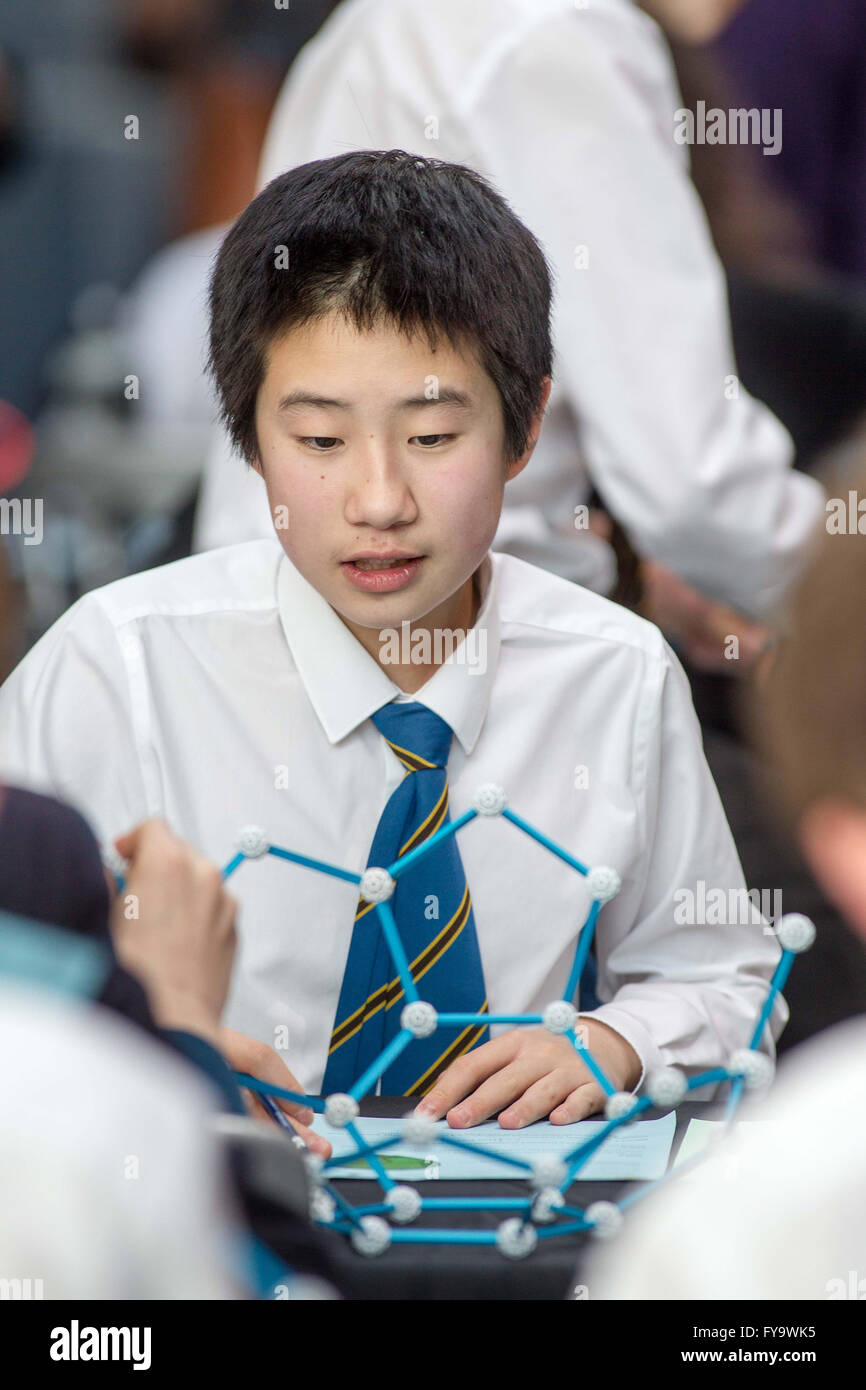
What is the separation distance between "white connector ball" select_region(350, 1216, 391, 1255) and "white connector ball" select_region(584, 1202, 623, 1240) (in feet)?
0.37

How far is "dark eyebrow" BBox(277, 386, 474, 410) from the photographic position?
1.19m

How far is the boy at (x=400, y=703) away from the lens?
1.20 meters

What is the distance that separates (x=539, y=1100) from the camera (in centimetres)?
112

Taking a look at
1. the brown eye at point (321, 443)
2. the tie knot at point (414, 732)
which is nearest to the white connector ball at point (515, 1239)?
the tie knot at point (414, 732)

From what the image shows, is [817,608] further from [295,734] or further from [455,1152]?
[295,734]

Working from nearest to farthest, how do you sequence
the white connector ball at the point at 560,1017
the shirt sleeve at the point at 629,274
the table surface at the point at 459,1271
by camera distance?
the table surface at the point at 459,1271, the white connector ball at the point at 560,1017, the shirt sleeve at the point at 629,274

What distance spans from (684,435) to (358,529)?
0.67 metres

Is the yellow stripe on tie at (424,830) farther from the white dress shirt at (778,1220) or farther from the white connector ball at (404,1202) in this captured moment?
the white dress shirt at (778,1220)

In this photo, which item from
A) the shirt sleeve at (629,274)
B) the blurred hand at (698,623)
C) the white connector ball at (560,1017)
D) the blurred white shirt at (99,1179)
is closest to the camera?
the blurred white shirt at (99,1179)

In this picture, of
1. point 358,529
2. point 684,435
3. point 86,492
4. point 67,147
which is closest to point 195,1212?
point 358,529

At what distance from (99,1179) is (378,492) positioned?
2.31 feet

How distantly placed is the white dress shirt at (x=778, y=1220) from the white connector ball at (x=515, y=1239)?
269 millimetres
